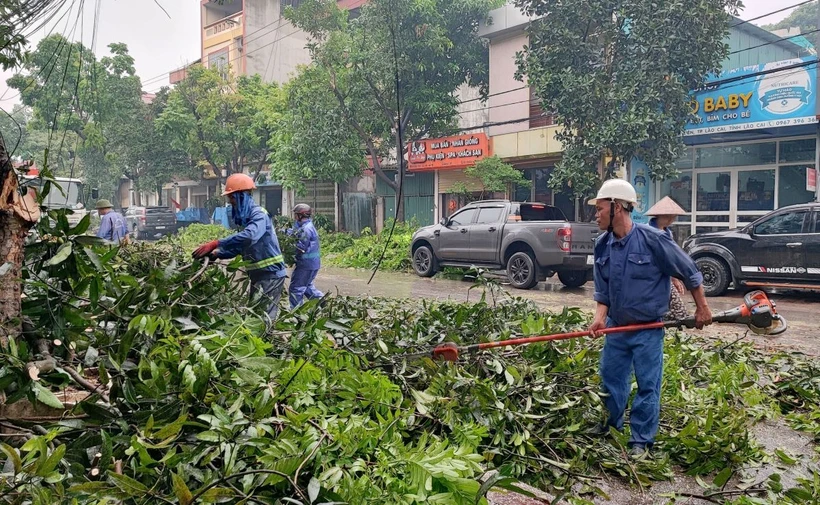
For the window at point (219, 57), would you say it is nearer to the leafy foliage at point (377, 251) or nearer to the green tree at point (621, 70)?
the leafy foliage at point (377, 251)

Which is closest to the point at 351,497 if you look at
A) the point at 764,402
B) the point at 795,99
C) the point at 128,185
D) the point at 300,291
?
the point at 764,402

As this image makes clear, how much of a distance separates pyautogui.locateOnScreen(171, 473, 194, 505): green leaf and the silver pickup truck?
35.6ft

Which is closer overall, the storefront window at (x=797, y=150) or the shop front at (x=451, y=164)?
the storefront window at (x=797, y=150)

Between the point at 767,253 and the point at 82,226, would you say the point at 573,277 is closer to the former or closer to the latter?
the point at 767,253

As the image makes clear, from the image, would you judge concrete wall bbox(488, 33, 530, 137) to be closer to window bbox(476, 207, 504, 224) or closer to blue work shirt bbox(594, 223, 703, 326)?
window bbox(476, 207, 504, 224)

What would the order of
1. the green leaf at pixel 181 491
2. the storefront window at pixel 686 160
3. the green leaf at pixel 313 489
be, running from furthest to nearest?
the storefront window at pixel 686 160 → the green leaf at pixel 313 489 → the green leaf at pixel 181 491

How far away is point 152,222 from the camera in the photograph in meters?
30.8

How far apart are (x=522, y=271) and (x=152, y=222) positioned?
77.1 feet

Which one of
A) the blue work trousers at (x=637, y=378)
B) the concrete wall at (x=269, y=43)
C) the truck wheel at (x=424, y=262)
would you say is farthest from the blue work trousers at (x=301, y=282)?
the concrete wall at (x=269, y=43)

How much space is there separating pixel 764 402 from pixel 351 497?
13.3 ft

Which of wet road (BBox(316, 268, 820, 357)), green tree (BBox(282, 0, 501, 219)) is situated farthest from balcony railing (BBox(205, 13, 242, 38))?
wet road (BBox(316, 268, 820, 357))

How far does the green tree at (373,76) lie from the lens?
18.6 metres

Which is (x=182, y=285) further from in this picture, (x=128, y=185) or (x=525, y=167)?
(x=128, y=185)

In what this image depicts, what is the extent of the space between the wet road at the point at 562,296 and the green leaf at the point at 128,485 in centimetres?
Result: 474
